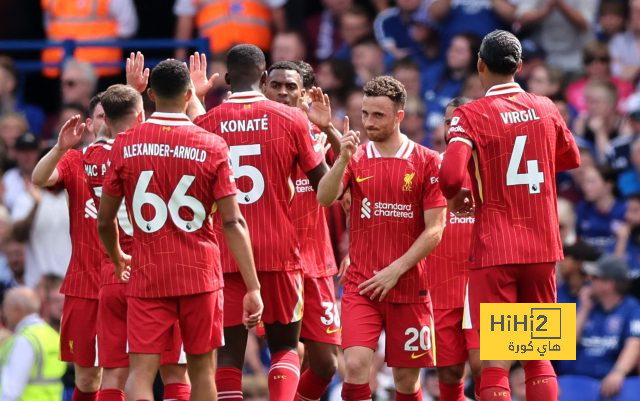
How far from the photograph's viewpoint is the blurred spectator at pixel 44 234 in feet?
53.8

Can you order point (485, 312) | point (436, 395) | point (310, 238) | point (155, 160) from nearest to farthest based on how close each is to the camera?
1. point (155, 160)
2. point (485, 312)
3. point (310, 238)
4. point (436, 395)

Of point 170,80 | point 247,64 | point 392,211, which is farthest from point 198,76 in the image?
point 392,211

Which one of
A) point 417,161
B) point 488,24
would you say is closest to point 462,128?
point 417,161

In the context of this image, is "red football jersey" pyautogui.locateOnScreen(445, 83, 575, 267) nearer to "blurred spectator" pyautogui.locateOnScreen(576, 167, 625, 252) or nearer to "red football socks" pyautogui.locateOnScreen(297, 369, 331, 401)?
"red football socks" pyautogui.locateOnScreen(297, 369, 331, 401)

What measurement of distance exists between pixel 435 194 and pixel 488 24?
653 centimetres

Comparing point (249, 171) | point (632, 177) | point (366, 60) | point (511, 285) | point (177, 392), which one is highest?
point (366, 60)

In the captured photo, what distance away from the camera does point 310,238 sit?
1180cm

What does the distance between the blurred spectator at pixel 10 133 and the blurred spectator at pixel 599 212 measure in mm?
6264

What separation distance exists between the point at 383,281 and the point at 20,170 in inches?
275

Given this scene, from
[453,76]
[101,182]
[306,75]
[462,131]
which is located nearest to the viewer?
[462,131]

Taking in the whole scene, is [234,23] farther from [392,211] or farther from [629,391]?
[392,211]

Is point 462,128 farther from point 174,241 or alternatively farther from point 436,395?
point 436,395

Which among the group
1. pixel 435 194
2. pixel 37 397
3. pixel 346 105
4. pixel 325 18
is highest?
pixel 325 18

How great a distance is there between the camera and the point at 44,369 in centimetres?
1463
